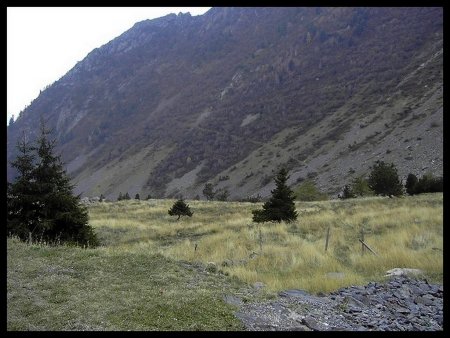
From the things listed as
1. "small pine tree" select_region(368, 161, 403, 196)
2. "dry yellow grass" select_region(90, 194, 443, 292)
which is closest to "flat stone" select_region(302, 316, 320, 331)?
"dry yellow grass" select_region(90, 194, 443, 292)

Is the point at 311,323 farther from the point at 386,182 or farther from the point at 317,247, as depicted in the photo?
the point at 386,182

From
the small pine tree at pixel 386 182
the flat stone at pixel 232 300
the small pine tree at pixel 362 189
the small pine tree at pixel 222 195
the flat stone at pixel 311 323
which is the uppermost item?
the small pine tree at pixel 386 182

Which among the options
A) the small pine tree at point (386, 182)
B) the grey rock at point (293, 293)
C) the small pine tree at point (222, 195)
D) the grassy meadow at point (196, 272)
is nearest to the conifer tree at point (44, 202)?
the grassy meadow at point (196, 272)

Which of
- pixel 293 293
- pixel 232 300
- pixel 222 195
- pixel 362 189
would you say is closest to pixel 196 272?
pixel 293 293

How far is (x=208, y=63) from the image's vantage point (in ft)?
560

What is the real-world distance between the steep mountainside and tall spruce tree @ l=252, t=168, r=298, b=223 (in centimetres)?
3735

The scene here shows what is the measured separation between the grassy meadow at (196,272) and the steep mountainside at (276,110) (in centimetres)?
4273

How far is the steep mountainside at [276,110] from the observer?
74.9 m

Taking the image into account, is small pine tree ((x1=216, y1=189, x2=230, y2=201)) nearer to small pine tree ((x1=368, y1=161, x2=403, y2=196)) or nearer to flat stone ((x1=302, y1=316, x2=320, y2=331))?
small pine tree ((x1=368, y1=161, x2=403, y2=196))

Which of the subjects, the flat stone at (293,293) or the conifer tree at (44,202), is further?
the conifer tree at (44,202)

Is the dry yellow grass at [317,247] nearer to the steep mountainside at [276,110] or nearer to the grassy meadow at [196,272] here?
the grassy meadow at [196,272]

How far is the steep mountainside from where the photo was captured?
74.9m
